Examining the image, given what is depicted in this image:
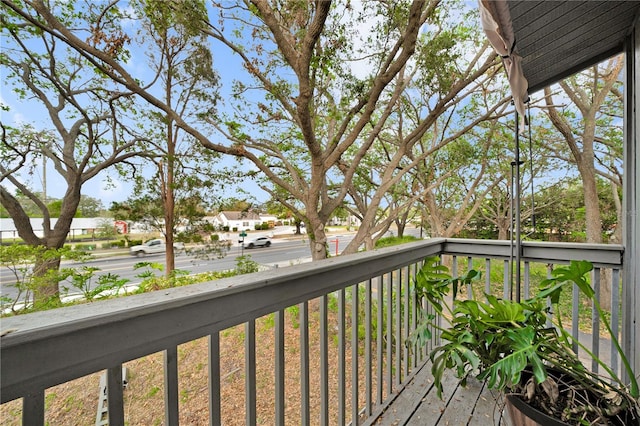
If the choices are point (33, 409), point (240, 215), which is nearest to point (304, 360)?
point (33, 409)

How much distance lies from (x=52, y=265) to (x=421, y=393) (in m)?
5.51

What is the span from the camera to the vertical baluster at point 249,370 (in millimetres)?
926

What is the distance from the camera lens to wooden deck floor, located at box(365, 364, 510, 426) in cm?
155

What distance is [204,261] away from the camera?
20.2 ft

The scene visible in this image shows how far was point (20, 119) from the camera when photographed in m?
4.45

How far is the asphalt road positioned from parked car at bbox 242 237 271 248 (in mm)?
98

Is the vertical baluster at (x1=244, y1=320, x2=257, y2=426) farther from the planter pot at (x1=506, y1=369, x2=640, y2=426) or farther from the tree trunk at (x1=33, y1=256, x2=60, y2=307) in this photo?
the tree trunk at (x1=33, y1=256, x2=60, y2=307)

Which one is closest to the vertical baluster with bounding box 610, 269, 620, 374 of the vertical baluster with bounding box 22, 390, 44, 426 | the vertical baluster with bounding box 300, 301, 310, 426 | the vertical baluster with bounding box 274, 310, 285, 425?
the vertical baluster with bounding box 300, 301, 310, 426

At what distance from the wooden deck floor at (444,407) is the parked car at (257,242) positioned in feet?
17.0

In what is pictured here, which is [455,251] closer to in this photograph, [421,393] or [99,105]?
[421,393]

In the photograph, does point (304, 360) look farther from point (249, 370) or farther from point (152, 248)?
point (152, 248)

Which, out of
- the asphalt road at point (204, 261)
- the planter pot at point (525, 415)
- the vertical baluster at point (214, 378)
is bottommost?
the asphalt road at point (204, 261)

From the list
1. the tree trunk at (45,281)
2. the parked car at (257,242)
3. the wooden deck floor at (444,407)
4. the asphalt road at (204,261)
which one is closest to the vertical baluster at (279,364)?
the wooden deck floor at (444,407)

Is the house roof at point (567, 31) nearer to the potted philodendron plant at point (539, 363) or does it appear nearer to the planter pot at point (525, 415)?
the potted philodendron plant at point (539, 363)
